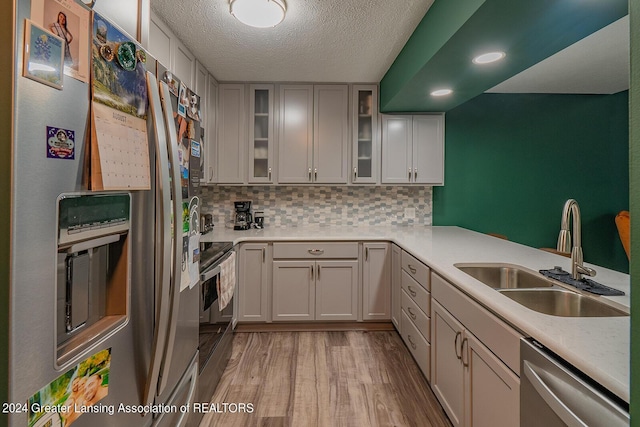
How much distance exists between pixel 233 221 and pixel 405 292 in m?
2.00

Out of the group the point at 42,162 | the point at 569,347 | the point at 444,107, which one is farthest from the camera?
the point at 444,107

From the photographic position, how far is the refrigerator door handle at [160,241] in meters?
0.89

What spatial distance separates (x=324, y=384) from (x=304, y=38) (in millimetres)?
2463

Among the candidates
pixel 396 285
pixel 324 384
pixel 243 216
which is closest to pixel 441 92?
pixel 396 285

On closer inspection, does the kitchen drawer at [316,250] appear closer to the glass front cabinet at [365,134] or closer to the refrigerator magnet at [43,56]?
the glass front cabinet at [365,134]

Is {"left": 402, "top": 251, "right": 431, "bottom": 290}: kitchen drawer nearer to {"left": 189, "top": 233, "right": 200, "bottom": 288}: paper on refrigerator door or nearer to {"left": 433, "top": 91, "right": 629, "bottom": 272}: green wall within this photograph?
{"left": 433, "top": 91, "right": 629, "bottom": 272}: green wall

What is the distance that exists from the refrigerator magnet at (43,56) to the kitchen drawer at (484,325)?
1.45m

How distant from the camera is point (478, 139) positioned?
339 centimetres

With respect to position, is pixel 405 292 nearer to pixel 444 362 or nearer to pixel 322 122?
pixel 444 362

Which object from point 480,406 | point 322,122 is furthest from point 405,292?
point 322,122

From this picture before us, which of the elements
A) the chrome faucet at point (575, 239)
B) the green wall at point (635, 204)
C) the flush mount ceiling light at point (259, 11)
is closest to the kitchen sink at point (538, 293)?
the chrome faucet at point (575, 239)

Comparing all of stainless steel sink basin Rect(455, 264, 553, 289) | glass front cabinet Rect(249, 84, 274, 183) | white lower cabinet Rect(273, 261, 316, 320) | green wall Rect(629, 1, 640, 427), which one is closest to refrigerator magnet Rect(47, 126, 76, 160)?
green wall Rect(629, 1, 640, 427)

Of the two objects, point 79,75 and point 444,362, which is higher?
point 79,75

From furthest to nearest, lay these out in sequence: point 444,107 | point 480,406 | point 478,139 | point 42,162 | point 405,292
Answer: point 478,139 → point 444,107 → point 405,292 → point 480,406 → point 42,162
